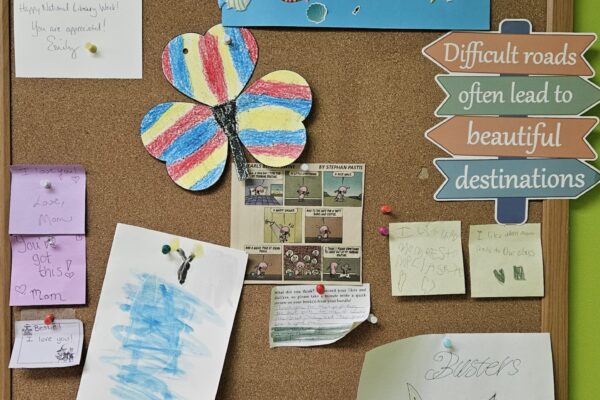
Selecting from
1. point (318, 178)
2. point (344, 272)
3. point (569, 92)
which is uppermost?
point (569, 92)

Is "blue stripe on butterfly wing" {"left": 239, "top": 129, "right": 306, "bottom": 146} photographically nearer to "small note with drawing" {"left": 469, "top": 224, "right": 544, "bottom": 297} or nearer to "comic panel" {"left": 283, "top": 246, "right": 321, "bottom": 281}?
"comic panel" {"left": 283, "top": 246, "right": 321, "bottom": 281}

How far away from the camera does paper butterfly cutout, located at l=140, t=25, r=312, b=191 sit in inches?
28.0

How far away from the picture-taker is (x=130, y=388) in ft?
2.33

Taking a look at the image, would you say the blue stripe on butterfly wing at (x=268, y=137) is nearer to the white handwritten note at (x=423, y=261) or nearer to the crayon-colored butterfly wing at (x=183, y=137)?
the crayon-colored butterfly wing at (x=183, y=137)

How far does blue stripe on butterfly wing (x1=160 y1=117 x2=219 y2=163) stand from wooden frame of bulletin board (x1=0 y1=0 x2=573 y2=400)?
0.02 metres

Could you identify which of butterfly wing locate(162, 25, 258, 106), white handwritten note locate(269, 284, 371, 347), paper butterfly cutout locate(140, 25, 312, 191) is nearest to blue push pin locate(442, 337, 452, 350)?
white handwritten note locate(269, 284, 371, 347)

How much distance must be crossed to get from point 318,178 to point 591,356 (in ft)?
1.51

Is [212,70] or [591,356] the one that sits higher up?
[212,70]

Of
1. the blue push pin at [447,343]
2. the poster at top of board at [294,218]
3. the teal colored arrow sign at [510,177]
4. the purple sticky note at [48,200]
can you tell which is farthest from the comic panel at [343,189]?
the purple sticky note at [48,200]

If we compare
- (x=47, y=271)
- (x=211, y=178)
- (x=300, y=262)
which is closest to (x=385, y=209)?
(x=300, y=262)

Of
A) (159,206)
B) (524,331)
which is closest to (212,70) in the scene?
(159,206)

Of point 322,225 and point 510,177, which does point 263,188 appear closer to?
point 322,225

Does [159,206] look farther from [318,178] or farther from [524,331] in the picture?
[524,331]

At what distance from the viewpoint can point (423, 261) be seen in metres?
0.73
